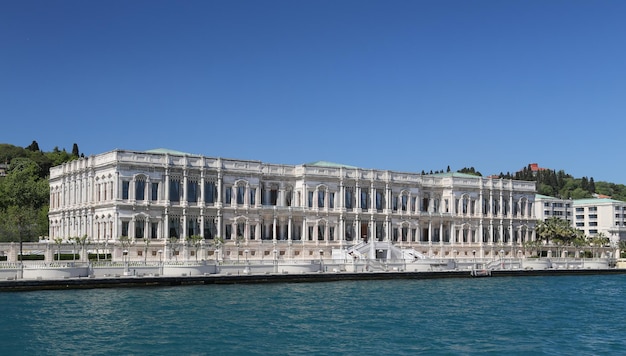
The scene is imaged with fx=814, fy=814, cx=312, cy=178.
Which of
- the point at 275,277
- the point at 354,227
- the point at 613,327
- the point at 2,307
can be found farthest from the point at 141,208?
the point at 613,327

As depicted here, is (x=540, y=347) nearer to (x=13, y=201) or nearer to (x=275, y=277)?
(x=275, y=277)

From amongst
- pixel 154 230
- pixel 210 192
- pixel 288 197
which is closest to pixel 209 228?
pixel 210 192

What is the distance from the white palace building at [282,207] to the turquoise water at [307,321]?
2127 cm

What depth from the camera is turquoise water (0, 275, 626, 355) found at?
37.4m

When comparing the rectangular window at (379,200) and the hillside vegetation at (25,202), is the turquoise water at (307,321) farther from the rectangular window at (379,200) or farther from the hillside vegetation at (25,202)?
the rectangular window at (379,200)

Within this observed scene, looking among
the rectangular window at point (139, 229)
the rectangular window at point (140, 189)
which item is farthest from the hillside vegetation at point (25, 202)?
the rectangular window at point (140, 189)

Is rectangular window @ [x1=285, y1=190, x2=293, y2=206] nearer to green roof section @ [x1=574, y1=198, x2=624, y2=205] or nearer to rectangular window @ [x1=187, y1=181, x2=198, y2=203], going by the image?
rectangular window @ [x1=187, y1=181, x2=198, y2=203]

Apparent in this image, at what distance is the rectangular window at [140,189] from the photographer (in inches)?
3206

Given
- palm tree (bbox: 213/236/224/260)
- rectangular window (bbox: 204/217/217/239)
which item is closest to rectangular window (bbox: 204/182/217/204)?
rectangular window (bbox: 204/217/217/239)

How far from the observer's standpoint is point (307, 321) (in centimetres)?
4512

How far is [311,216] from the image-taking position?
93875 mm

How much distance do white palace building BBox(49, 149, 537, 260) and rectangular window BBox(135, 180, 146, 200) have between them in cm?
10

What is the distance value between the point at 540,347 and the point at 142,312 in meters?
22.2

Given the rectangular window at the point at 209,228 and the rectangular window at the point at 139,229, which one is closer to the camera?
the rectangular window at the point at 139,229
